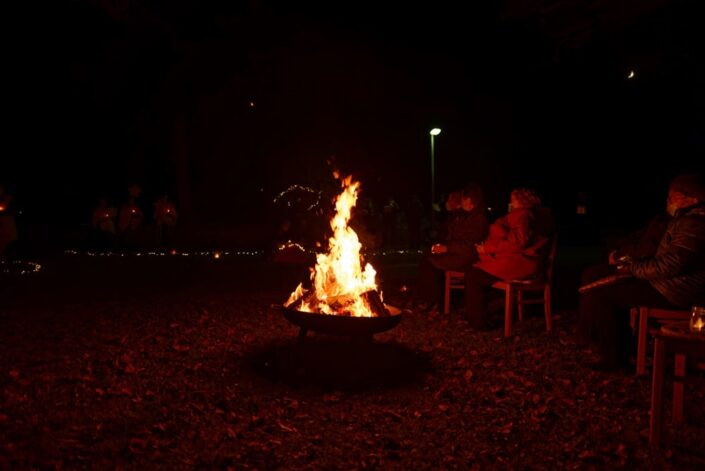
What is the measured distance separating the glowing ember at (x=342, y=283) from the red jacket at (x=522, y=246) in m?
1.59

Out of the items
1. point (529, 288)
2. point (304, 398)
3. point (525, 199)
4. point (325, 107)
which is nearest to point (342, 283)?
point (304, 398)

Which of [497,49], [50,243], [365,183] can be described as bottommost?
[50,243]

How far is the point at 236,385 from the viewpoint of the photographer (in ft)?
18.5

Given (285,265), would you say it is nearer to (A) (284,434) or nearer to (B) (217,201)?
(A) (284,434)

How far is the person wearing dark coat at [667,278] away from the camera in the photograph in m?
5.36

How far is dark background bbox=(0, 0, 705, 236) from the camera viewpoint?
21.2 metres

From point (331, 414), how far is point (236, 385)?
3.57 ft

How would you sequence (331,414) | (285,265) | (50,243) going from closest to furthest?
(331,414) < (285,265) < (50,243)

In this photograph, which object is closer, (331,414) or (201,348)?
(331,414)

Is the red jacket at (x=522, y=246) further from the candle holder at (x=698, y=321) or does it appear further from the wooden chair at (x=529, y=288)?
the candle holder at (x=698, y=321)

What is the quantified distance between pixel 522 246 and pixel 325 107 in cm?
2072

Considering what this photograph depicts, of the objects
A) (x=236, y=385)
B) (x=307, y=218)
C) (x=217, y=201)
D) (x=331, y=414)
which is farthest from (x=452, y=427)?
(x=217, y=201)

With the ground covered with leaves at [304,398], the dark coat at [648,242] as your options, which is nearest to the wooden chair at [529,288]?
the ground covered with leaves at [304,398]

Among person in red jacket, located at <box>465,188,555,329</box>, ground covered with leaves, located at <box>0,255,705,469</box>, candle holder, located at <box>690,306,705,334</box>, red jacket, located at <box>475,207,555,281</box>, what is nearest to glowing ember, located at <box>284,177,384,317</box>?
ground covered with leaves, located at <box>0,255,705,469</box>
